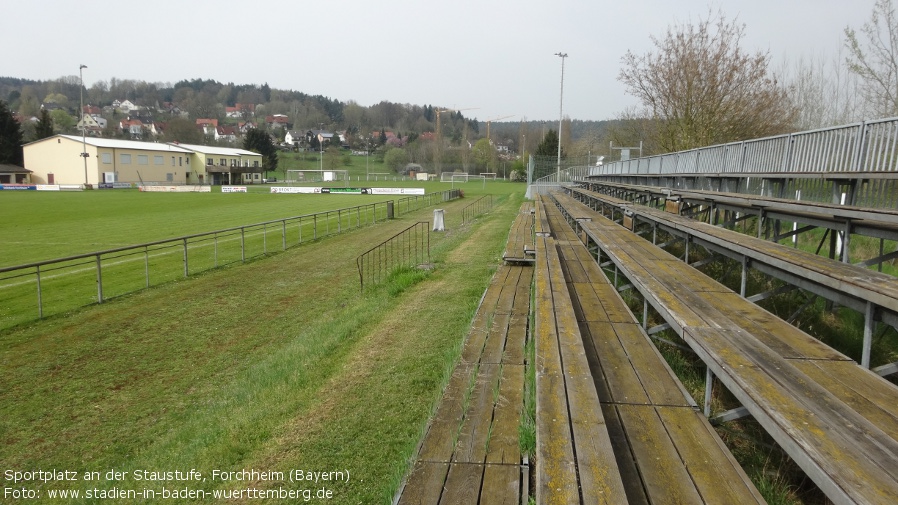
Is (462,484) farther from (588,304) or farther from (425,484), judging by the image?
(588,304)

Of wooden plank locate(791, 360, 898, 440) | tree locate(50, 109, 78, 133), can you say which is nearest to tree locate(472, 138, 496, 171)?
tree locate(50, 109, 78, 133)

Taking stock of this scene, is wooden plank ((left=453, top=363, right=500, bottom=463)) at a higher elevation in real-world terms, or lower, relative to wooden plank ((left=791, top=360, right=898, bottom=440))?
lower

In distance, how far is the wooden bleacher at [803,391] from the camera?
71.7 inches

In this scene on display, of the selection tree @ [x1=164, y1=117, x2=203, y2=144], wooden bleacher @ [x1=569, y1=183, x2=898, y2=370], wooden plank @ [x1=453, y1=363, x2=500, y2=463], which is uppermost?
tree @ [x1=164, y1=117, x2=203, y2=144]

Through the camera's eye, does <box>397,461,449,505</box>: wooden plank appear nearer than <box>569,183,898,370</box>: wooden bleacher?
Yes

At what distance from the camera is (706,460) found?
239 cm

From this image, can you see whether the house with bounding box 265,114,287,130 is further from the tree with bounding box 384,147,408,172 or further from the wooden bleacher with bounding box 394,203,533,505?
the wooden bleacher with bounding box 394,203,533,505

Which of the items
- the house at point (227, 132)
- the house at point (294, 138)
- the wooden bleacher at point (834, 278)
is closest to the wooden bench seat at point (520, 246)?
the wooden bleacher at point (834, 278)

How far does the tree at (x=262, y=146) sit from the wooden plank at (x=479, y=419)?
93.5 m

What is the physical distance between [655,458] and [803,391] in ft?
2.45

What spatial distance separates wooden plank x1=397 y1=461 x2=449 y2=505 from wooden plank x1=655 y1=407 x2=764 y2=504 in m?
1.19

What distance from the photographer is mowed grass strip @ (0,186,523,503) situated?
3.99m

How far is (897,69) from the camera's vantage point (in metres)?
13.2

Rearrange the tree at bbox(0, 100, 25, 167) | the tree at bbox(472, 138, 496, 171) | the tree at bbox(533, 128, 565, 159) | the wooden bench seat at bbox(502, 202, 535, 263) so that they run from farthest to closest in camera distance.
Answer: the tree at bbox(472, 138, 496, 171) → the tree at bbox(533, 128, 565, 159) → the tree at bbox(0, 100, 25, 167) → the wooden bench seat at bbox(502, 202, 535, 263)
